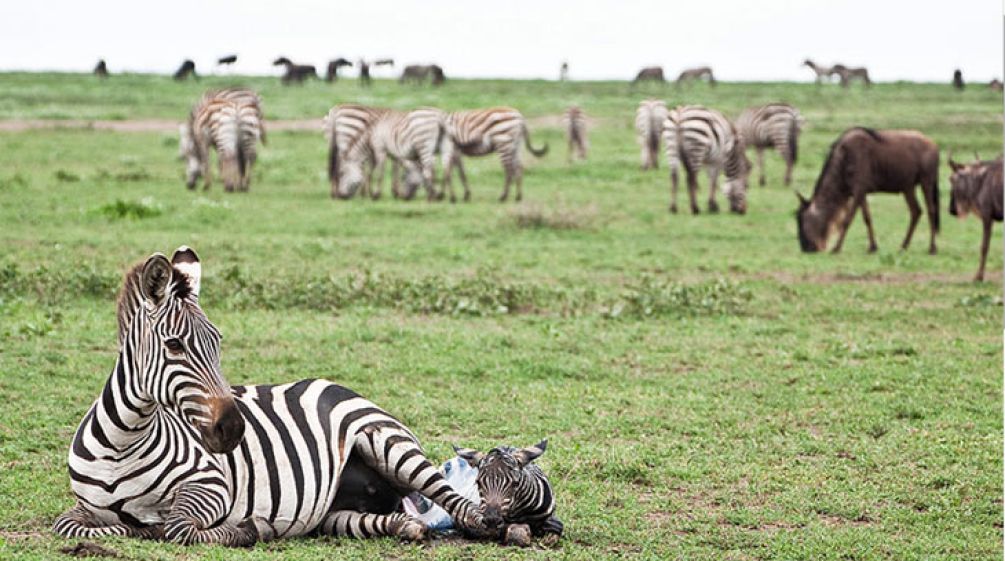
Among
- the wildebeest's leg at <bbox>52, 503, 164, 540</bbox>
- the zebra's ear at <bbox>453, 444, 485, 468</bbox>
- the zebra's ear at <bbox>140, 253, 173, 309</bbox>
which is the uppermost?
the zebra's ear at <bbox>140, 253, 173, 309</bbox>

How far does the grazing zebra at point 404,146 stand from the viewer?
23188 mm

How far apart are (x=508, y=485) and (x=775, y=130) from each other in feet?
73.3

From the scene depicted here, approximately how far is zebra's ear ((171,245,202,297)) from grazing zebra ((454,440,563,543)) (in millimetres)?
1400

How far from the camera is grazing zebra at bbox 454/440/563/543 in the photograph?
5359 mm

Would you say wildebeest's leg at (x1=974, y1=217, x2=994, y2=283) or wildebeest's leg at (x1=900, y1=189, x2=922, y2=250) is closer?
wildebeest's leg at (x1=974, y1=217, x2=994, y2=283)

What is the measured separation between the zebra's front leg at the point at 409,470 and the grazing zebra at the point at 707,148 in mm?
16913

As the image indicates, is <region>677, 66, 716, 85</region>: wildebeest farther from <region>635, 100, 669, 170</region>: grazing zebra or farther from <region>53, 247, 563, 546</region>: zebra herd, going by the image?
<region>53, 247, 563, 546</region>: zebra herd

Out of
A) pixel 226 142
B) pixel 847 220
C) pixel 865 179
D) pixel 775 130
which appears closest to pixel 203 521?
pixel 847 220

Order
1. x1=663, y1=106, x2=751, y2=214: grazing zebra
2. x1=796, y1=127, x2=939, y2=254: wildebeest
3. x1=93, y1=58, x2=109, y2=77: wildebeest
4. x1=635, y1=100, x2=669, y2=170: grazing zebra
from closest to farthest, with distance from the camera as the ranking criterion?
x1=796, y1=127, x2=939, y2=254: wildebeest < x1=663, y1=106, x2=751, y2=214: grazing zebra < x1=635, y1=100, x2=669, y2=170: grazing zebra < x1=93, y1=58, x2=109, y2=77: wildebeest

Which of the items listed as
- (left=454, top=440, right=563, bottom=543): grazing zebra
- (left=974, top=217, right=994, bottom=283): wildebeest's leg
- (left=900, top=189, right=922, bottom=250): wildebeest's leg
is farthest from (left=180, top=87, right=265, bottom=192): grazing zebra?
(left=454, top=440, right=563, bottom=543): grazing zebra

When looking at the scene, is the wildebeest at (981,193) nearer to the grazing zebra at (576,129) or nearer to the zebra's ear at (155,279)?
the zebra's ear at (155,279)

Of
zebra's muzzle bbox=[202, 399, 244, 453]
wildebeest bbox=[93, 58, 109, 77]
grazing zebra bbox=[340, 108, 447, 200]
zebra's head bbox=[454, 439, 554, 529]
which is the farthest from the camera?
wildebeest bbox=[93, 58, 109, 77]

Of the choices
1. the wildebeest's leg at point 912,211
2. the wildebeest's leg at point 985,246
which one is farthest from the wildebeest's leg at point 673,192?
the wildebeest's leg at point 985,246

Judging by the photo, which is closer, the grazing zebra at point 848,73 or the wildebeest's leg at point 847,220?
the wildebeest's leg at point 847,220
